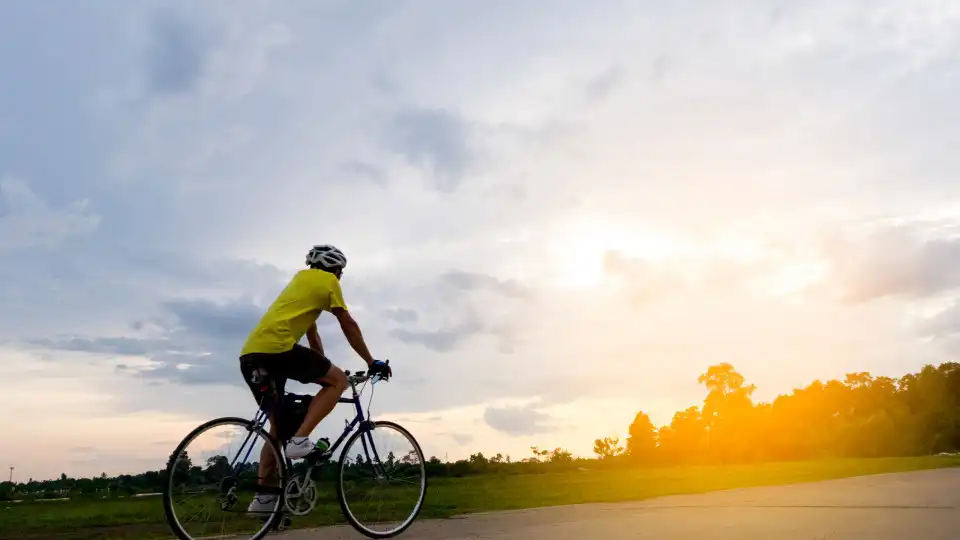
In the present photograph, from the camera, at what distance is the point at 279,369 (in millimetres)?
6316

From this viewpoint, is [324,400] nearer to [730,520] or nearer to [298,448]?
[298,448]

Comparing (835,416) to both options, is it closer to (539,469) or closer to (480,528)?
(539,469)

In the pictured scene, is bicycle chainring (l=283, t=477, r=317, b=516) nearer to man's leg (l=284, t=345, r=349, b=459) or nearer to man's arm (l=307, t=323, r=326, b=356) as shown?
man's leg (l=284, t=345, r=349, b=459)

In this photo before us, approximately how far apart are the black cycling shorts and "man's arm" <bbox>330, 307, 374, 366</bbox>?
30 centimetres

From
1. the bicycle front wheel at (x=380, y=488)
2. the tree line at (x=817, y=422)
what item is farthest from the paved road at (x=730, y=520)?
the tree line at (x=817, y=422)

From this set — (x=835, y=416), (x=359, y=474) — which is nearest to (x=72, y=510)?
(x=359, y=474)

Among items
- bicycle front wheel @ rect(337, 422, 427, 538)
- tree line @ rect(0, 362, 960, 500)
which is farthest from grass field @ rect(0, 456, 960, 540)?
tree line @ rect(0, 362, 960, 500)

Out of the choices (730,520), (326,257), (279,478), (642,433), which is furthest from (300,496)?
(642,433)

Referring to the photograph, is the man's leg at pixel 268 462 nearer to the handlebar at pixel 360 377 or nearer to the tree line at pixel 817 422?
the handlebar at pixel 360 377

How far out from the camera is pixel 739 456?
5438 cm

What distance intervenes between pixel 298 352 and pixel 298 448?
0.76 m

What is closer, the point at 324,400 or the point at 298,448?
the point at 298,448

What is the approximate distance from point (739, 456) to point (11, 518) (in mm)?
50664

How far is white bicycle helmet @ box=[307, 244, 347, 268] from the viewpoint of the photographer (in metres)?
6.63
